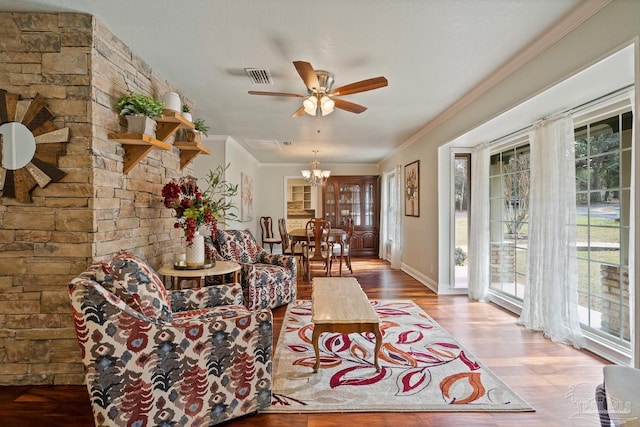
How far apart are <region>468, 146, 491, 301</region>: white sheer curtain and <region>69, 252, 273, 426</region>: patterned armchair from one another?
338cm

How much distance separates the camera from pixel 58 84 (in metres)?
2.20

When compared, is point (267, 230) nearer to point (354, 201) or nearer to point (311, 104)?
point (354, 201)

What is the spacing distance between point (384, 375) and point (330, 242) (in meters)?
3.47

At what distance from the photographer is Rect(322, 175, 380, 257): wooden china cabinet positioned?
8531 mm

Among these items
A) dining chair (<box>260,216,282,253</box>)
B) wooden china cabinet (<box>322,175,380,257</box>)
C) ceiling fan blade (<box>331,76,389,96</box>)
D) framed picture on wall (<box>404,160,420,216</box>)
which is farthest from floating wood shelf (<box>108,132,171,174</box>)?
wooden china cabinet (<box>322,175,380,257</box>)

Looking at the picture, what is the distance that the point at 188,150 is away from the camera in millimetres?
3637

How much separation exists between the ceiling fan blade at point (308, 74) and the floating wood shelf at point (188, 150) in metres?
1.44

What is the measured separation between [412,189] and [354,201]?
2870 mm

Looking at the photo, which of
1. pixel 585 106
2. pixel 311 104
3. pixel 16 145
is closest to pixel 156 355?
pixel 16 145

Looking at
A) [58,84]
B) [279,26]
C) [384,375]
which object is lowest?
[384,375]

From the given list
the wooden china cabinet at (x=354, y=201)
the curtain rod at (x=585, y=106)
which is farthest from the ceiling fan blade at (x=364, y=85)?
the wooden china cabinet at (x=354, y=201)

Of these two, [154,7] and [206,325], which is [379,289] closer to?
[206,325]

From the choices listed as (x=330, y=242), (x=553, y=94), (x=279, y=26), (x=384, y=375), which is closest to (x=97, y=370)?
(x=384, y=375)

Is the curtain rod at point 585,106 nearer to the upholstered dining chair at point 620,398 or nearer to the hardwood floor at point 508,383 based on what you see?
the hardwood floor at point 508,383
